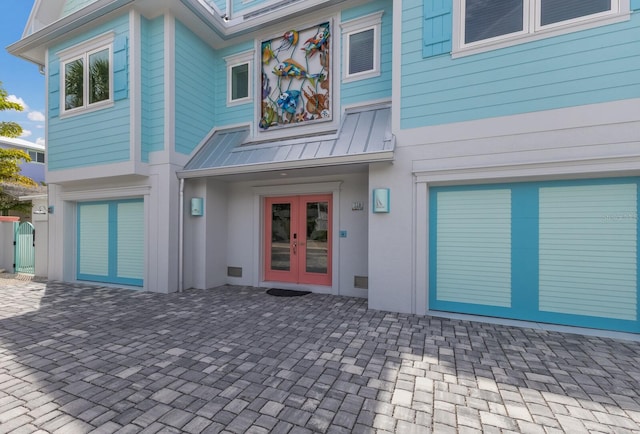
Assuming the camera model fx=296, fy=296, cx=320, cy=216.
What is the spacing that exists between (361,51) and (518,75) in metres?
3.20

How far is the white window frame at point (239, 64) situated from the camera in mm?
7559

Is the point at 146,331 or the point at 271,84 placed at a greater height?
the point at 271,84

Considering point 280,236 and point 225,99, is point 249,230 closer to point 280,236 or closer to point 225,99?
point 280,236

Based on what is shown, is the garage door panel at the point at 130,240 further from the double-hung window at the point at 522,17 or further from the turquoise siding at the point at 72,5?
the double-hung window at the point at 522,17

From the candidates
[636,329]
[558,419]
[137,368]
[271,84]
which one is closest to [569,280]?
[636,329]

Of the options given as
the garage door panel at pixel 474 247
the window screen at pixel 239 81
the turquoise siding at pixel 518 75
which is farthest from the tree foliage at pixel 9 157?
the garage door panel at pixel 474 247

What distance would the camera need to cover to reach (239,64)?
775cm

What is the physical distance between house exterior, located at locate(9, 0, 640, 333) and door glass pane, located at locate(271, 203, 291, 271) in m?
0.06

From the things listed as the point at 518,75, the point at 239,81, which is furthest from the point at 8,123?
the point at 518,75

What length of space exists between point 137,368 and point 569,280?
5929 millimetres

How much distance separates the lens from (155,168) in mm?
6766

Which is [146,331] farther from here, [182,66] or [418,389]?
[182,66]

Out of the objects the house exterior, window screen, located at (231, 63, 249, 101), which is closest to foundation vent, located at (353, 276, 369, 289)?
the house exterior

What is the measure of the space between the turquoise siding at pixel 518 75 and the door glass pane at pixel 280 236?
3.55 metres
